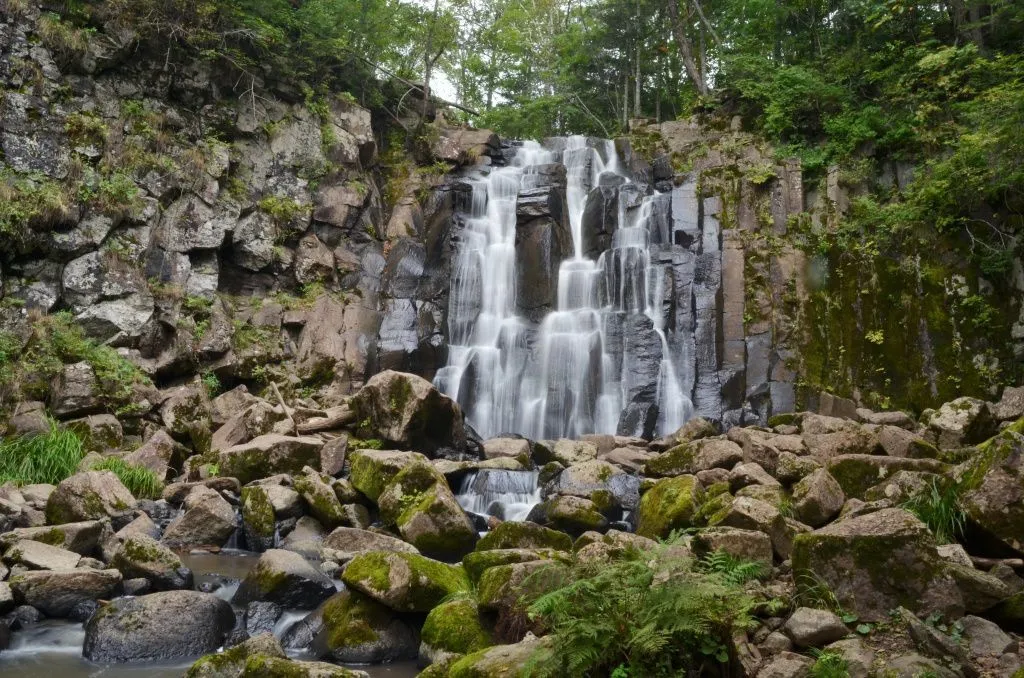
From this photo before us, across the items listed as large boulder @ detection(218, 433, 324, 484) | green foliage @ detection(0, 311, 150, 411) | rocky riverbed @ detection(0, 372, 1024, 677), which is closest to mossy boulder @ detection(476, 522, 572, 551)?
rocky riverbed @ detection(0, 372, 1024, 677)

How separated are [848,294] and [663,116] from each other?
1467 cm

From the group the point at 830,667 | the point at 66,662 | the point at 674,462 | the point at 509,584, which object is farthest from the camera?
the point at 674,462

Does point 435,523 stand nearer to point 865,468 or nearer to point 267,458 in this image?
point 267,458

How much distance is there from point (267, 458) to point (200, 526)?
2174mm

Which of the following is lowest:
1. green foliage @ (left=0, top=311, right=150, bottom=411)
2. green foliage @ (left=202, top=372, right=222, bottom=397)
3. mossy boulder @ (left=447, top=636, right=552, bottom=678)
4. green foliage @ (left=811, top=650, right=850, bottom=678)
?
mossy boulder @ (left=447, top=636, right=552, bottom=678)

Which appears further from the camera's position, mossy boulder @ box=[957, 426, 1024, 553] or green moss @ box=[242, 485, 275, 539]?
green moss @ box=[242, 485, 275, 539]

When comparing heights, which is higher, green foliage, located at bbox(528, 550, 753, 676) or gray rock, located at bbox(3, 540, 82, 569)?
green foliage, located at bbox(528, 550, 753, 676)

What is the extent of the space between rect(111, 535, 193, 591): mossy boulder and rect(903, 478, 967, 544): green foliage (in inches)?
270

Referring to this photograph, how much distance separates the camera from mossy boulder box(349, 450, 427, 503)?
A: 32.6ft

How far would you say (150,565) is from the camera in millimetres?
7277

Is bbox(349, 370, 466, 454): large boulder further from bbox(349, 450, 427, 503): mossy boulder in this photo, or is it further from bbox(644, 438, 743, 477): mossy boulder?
bbox(644, 438, 743, 477): mossy boulder

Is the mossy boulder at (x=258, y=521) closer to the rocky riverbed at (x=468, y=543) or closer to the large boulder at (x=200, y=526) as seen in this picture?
the rocky riverbed at (x=468, y=543)

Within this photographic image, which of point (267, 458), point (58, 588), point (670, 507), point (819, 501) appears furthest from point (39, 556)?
point (819, 501)

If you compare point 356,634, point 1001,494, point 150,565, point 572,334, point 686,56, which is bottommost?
point 356,634
